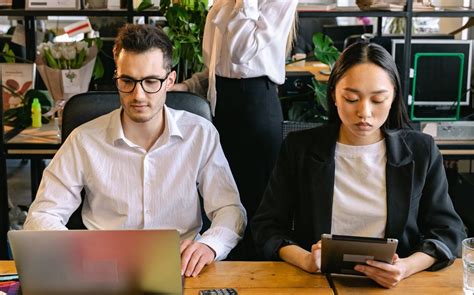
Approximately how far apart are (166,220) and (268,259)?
0.35 m

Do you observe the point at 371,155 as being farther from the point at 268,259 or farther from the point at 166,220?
the point at 166,220

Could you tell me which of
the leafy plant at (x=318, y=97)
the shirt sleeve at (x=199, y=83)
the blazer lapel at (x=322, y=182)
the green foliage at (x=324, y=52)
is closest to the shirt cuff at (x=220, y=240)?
the blazer lapel at (x=322, y=182)

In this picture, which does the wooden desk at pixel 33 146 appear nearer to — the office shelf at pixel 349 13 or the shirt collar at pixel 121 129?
the shirt collar at pixel 121 129

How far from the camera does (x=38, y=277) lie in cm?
158

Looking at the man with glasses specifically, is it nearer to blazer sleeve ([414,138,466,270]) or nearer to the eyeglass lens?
the eyeglass lens

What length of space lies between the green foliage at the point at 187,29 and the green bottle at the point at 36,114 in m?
0.67

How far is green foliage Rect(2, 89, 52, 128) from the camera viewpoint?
353cm

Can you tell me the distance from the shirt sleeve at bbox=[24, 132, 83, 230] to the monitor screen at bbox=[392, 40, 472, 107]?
6.35 feet

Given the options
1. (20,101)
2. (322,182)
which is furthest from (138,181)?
(20,101)

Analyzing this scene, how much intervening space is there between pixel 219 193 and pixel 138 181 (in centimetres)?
23

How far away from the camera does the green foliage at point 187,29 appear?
3.33m

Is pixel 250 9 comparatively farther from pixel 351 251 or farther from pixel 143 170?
pixel 351 251

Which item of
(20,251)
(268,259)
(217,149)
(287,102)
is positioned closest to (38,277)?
(20,251)

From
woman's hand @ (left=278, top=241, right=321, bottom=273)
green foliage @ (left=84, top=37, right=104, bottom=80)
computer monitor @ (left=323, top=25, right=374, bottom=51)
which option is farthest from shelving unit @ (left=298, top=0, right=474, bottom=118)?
computer monitor @ (left=323, top=25, right=374, bottom=51)
